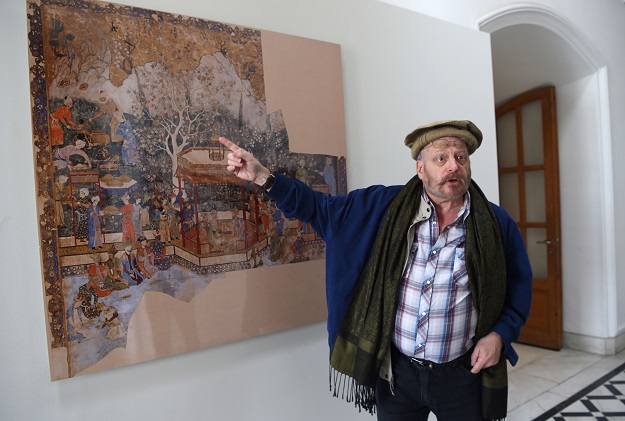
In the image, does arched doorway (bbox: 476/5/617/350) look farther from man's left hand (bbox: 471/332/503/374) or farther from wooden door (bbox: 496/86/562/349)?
man's left hand (bbox: 471/332/503/374)

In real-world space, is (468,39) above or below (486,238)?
above

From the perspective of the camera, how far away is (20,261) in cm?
129

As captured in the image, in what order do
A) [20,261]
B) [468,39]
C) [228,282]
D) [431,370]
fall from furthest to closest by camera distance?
1. [468,39]
2. [228,282]
3. [431,370]
4. [20,261]

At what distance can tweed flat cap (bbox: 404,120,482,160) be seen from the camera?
55.4 inches

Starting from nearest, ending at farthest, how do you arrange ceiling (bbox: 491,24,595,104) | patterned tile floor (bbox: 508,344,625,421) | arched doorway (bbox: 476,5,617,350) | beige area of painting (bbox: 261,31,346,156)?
beige area of painting (bbox: 261,31,346,156), patterned tile floor (bbox: 508,344,625,421), ceiling (bbox: 491,24,595,104), arched doorway (bbox: 476,5,617,350)

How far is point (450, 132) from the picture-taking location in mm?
1404

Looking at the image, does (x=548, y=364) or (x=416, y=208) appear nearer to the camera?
(x=416, y=208)

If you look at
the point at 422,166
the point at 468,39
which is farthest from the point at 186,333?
the point at 468,39

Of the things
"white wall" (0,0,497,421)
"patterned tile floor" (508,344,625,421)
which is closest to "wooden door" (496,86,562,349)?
"patterned tile floor" (508,344,625,421)

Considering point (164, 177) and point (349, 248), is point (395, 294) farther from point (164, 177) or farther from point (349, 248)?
point (164, 177)

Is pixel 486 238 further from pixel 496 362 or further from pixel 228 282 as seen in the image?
pixel 228 282

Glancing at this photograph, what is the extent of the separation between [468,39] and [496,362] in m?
1.72

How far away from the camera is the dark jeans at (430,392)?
4.71ft

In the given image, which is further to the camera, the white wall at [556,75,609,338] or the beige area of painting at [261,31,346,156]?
the white wall at [556,75,609,338]
